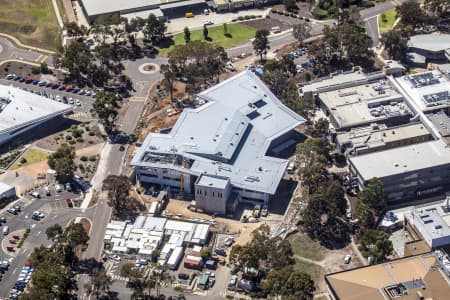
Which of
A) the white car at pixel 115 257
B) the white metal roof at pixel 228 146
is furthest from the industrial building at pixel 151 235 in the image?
the white metal roof at pixel 228 146

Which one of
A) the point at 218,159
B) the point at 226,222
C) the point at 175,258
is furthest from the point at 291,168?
the point at 175,258

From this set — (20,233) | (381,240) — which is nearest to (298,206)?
(381,240)

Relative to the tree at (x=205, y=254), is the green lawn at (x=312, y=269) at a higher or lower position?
lower

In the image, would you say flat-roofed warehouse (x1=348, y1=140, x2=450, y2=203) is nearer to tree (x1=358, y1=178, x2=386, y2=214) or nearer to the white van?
tree (x1=358, y1=178, x2=386, y2=214)

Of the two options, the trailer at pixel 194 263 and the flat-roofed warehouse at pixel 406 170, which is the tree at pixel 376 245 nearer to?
the flat-roofed warehouse at pixel 406 170

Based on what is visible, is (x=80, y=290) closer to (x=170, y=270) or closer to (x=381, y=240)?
(x=170, y=270)

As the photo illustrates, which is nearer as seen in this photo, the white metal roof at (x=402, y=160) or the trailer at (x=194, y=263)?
the trailer at (x=194, y=263)

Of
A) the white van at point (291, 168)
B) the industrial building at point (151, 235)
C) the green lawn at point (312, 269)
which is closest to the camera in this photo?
the green lawn at point (312, 269)
